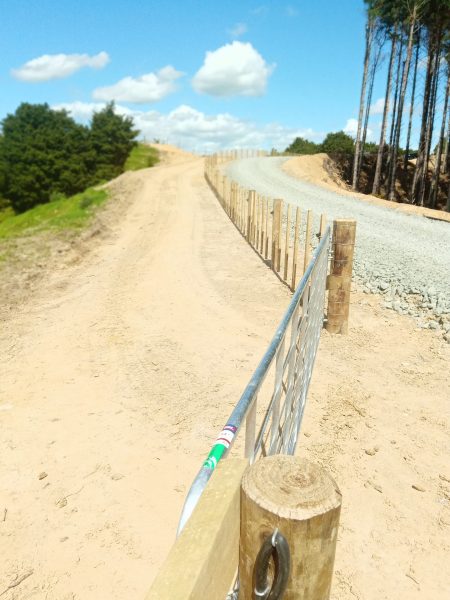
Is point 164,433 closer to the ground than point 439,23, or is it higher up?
closer to the ground

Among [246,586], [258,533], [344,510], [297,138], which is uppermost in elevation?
[297,138]

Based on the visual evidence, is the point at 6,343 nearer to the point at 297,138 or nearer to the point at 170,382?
the point at 170,382

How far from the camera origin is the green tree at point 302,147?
48.7 m

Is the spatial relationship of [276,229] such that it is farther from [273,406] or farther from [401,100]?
[401,100]

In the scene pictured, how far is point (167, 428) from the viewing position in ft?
16.1

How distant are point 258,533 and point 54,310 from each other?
26.8ft

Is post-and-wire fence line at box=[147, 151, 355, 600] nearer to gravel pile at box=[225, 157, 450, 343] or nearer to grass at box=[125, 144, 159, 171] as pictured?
gravel pile at box=[225, 157, 450, 343]

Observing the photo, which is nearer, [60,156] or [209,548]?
[209,548]

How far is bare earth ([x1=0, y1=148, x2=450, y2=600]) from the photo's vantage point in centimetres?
335

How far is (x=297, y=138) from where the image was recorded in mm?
54094

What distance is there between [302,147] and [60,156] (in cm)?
2710

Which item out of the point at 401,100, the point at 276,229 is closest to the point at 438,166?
the point at 401,100

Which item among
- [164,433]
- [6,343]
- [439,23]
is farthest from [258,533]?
[439,23]

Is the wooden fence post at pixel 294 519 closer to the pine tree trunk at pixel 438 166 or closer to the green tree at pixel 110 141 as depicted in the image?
the pine tree trunk at pixel 438 166
